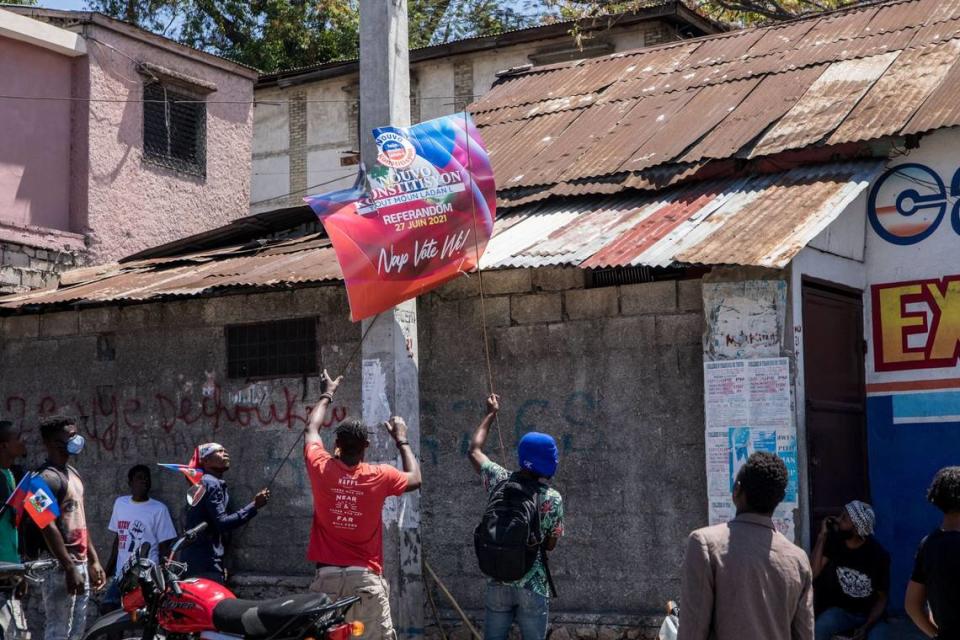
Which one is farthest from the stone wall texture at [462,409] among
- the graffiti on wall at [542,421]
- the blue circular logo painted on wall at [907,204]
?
the blue circular logo painted on wall at [907,204]

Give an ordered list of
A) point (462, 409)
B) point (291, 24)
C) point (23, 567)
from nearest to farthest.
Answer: point (23, 567) → point (462, 409) → point (291, 24)

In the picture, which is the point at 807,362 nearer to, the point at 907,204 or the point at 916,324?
the point at 916,324

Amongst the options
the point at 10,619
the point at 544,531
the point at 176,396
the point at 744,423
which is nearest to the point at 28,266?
the point at 176,396

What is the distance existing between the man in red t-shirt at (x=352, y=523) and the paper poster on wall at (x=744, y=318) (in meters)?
2.29

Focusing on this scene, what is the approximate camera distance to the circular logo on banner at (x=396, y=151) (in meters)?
8.12

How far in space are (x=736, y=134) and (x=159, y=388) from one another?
4992 millimetres

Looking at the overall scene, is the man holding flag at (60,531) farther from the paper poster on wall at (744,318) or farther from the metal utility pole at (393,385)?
the paper poster on wall at (744,318)

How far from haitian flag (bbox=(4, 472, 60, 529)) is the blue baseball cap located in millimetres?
3264

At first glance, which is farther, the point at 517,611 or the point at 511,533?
the point at 517,611

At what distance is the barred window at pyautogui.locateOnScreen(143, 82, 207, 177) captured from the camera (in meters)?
15.5

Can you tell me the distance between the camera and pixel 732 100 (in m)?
9.70

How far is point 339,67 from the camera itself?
21.3 meters

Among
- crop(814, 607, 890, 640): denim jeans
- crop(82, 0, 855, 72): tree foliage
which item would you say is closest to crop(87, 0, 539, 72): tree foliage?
crop(82, 0, 855, 72): tree foliage

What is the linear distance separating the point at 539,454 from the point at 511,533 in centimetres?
42
